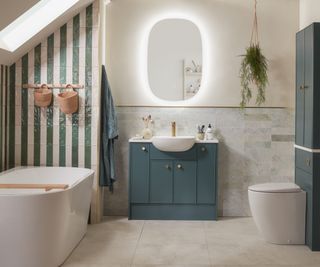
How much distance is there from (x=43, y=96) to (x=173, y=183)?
170 centimetres

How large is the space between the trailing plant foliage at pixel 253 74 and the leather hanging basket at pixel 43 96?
2.18m

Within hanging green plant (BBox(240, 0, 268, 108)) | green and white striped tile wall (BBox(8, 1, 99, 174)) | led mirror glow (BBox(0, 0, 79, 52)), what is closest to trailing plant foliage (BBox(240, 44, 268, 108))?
hanging green plant (BBox(240, 0, 268, 108))

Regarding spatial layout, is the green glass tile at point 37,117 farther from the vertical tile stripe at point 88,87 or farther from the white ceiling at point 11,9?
the white ceiling at point 11,9

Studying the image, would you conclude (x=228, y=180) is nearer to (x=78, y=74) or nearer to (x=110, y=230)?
(x=110, y=230)

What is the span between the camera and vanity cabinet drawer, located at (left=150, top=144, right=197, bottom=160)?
447 centimetres

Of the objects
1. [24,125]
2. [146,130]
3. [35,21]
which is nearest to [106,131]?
[146,130]

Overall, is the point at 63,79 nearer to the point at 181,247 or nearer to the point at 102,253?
the point at 102,253

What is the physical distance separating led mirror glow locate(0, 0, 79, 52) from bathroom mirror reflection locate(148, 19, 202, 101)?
114 cm

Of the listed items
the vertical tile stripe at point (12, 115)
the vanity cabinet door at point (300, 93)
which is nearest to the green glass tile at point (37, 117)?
the vertical tile stripe at point (12, 115)

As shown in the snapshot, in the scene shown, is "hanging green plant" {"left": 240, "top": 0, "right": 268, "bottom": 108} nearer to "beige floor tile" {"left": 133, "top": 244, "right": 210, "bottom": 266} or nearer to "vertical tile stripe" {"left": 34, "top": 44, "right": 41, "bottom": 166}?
"beige floor tile" {"left": 133, "top": 244, "right": 210, "bottom": 266}

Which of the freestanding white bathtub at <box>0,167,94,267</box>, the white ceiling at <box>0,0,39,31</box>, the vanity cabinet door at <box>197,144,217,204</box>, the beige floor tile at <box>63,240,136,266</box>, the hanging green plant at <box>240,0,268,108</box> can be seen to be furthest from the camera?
the hanging green plant at <box>240,0,268,108</box>

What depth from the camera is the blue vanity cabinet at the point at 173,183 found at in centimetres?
448

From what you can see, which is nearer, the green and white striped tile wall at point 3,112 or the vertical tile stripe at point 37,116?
the green and white striped tile wall at point 3,112

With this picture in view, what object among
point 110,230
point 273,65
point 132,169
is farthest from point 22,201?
point 273,65
